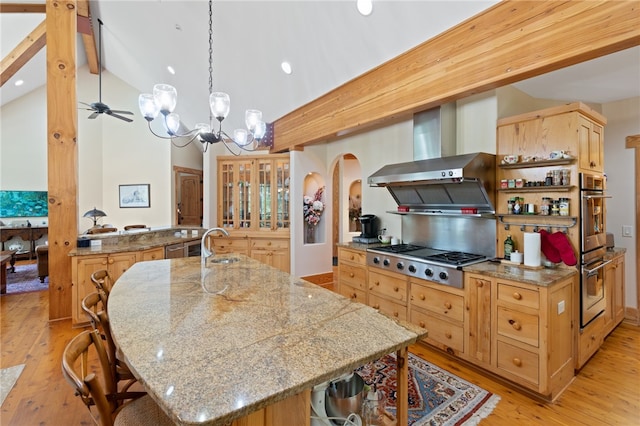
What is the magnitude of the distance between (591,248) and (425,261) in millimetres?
1384

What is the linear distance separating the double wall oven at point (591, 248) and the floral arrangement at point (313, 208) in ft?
12.4

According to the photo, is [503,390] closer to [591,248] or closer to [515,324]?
[515,324]

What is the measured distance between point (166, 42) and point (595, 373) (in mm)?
6596

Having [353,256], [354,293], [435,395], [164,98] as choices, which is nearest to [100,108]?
[164,98]

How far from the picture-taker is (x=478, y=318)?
243 centimetres

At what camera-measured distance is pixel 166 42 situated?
4695mm

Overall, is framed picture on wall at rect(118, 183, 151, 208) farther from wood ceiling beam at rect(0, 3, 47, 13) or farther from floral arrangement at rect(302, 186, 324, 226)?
floral arrangement at rect(302, 186, 324, 226)

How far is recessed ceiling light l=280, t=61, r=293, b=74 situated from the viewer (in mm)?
3873

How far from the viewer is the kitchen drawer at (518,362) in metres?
2.12

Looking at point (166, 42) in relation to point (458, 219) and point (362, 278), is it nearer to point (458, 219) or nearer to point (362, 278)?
point (362, 278)

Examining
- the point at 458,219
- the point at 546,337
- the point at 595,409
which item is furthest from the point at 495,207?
the point at 595,409

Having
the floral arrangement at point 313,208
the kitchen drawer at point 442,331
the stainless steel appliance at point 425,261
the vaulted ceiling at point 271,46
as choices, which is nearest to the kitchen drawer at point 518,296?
the stainless steel appliance at point 425,261

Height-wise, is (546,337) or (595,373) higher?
(546,337)

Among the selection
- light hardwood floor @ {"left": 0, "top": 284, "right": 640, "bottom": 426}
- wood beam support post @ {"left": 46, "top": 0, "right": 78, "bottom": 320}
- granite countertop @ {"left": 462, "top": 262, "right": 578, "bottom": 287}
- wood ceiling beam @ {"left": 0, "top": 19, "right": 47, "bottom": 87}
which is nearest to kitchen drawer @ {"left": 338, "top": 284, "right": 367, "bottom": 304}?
light hardwood floor @ {"left": 0, "top": 284, "right": 640, "bottom": 426}
